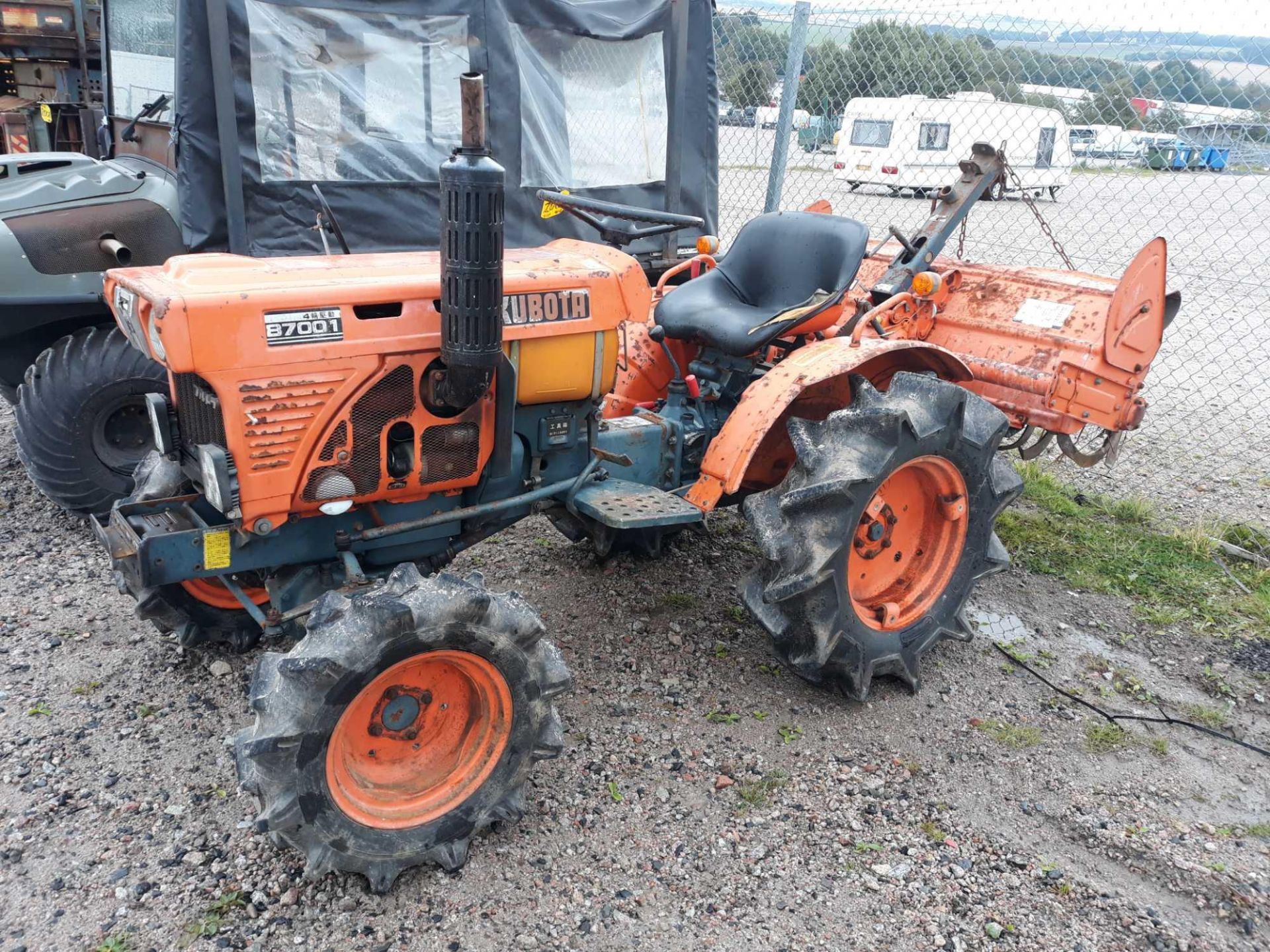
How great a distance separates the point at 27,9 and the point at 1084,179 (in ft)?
26.5

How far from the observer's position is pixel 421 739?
2.34 metres

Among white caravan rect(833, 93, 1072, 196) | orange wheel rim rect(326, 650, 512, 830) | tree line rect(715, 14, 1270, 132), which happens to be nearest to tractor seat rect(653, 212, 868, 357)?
orange wheel rim rect(326, 650, 512, 830)

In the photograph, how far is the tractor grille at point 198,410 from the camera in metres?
2.18

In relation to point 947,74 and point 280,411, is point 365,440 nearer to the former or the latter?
point 280,411

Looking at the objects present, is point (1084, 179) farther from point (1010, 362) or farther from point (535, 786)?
point (535, 786)

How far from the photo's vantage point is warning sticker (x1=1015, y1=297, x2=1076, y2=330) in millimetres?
3480

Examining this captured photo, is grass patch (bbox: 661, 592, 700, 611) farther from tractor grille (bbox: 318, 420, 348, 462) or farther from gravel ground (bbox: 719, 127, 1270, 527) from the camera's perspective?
gravel ground (bbox: 719, 127, 1270, 527)

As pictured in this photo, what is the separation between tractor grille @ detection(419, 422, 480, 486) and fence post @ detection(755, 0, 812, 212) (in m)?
2.84

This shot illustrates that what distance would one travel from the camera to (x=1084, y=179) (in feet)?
17.0

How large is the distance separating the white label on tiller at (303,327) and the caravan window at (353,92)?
2952 millimetres

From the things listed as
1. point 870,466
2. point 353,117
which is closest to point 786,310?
point 870,466

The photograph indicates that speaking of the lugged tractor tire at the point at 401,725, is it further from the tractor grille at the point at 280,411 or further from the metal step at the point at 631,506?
the metal step at the point at 631,506

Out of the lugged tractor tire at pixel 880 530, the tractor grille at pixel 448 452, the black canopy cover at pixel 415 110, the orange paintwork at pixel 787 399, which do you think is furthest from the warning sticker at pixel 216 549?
the black canopy cover at pixel 415 110

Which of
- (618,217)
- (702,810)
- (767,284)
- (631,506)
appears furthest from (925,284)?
(702,810)
